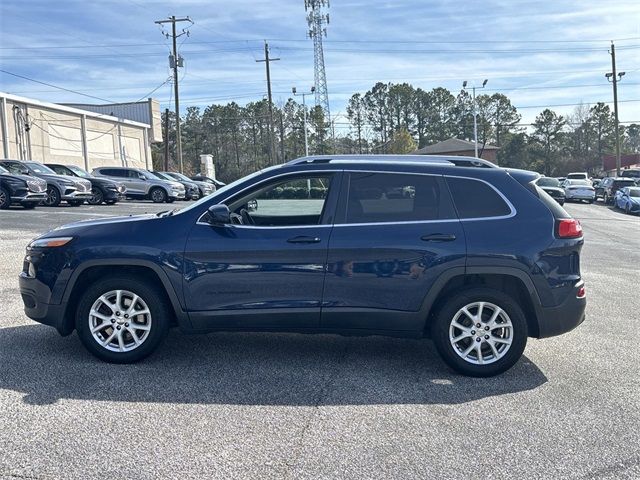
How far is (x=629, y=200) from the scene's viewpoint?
97.3ft

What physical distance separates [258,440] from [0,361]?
2722 millimetres

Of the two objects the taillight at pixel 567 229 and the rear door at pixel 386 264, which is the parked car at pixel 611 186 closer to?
the taillight at pixel 567 229

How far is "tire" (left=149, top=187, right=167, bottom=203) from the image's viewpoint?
28.0 metres

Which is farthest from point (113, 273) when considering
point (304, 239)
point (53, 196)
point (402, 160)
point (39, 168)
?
point (39, 168)

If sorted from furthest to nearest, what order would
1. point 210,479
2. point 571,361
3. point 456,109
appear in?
point 456,109
point 571,361
point 210,479

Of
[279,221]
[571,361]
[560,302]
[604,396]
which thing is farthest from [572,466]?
[279,221]

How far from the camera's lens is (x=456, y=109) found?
89188mm

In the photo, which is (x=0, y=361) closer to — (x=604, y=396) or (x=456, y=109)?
(x=604, y=396)

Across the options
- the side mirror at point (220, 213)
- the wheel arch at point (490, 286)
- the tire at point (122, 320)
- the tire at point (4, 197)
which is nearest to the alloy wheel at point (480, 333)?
the wheel arch at point (490, 286)

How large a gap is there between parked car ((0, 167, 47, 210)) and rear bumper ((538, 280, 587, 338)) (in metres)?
17.5

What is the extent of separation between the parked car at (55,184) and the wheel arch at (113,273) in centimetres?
1672

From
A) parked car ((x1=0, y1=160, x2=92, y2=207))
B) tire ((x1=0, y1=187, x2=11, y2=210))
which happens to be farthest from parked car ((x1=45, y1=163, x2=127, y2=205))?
tire ((x1=0, y1=187, x2=11, y2=210))

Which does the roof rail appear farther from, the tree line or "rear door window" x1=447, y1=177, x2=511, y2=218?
the tree line

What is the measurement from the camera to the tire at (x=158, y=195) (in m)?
28.0
